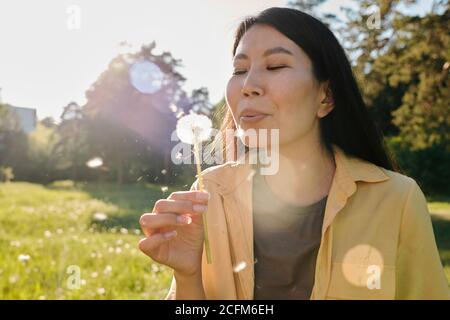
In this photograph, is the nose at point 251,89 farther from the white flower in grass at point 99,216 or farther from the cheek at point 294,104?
the white flower in grass at point 99,216

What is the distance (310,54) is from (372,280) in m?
0.82

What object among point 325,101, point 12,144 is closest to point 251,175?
point 325,101

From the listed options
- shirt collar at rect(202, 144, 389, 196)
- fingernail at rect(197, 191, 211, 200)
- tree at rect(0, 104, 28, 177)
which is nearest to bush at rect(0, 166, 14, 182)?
tree at rect(0, 104, 28, 177)

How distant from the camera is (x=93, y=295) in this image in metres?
3.91

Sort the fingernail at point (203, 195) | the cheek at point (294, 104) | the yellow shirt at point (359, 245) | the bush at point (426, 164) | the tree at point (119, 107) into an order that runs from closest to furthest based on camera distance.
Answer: the fingernail at point (203, 195)
the yellow shirt at point (359, 245)
the cheek at point (294, 104)
the tree at point (119, 107)
the bush at point (426, 164)

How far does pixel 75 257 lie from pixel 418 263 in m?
4.20

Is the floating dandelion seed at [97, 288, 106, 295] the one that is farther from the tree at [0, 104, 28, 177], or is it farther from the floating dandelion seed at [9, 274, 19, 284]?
the tree at [0, 104, 28, 177]

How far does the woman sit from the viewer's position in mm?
1754

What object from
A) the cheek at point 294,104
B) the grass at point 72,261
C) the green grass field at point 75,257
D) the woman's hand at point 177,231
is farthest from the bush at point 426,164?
the woman's hand at point 177,231

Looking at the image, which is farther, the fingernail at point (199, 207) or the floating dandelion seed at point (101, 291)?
the floating dandelion seed at point (101, 291)

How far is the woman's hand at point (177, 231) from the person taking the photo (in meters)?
1.45

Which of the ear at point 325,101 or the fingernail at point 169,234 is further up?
the ear at point 325,101

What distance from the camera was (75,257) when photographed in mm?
5344

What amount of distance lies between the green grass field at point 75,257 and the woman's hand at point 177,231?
1.01 feet
